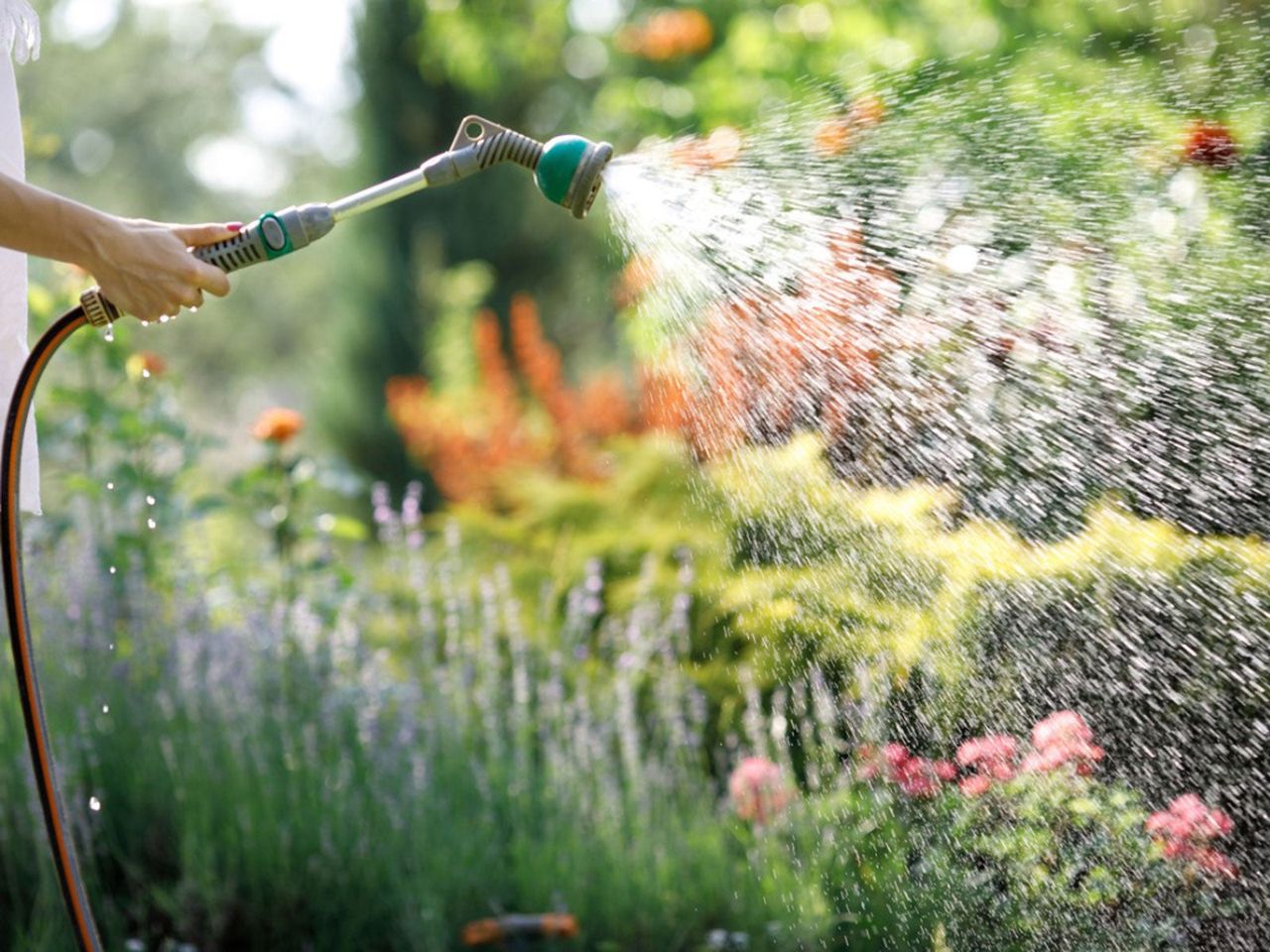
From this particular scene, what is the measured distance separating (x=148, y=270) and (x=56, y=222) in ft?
0.41

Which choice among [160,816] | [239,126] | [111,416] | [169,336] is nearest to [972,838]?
[160,816]

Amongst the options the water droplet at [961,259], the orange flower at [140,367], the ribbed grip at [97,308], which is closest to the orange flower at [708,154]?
the water droplet at [961,259]

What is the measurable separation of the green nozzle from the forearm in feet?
1.79

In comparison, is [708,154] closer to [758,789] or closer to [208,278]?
[208,278]

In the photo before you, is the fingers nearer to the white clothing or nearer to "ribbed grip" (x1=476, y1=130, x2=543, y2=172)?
"ribbed grip" (x1=476, y1=130, x2=543, y2=172)

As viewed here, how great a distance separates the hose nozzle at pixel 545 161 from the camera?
1781 millimetres

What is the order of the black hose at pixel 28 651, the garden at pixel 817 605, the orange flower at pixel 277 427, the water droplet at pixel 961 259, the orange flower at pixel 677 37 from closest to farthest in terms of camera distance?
the black hose at pixel 28 651, the garden at pixel 817 605, the water droplet at pixel 961 259, the orange flower at pixel 277 427, the orange flower at pixel 677 37

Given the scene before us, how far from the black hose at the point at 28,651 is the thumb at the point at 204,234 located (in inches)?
11.6

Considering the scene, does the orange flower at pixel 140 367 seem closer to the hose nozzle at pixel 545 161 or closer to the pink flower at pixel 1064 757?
the hose nozzle at pixel 545 161

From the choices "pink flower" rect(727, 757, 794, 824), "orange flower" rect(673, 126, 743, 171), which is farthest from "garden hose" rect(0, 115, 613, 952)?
"pink flower" rect(727, 757, 794, 824)

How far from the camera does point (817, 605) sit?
2738 mm

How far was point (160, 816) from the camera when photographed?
3.03m

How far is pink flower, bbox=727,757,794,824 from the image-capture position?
8.76 ft

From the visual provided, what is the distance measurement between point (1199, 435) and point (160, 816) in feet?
7.49
